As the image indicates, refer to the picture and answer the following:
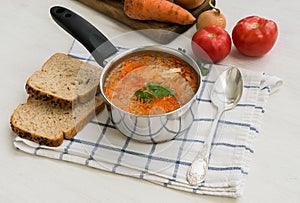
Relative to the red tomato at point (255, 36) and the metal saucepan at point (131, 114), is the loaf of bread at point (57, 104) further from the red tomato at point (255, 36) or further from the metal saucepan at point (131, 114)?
the red tomato at point (255, 36)

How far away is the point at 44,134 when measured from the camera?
1.52 meters

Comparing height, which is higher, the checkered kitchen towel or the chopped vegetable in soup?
the chopped vegetable in soup

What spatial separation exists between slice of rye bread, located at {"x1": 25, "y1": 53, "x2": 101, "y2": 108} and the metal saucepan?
79 mm

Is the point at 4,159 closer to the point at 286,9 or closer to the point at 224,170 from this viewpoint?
the point at 224,170

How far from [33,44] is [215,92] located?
0.72 m

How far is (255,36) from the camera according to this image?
5.73ft

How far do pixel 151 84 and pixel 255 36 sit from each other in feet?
1.49

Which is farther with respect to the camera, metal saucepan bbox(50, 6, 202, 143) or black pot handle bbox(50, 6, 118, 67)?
black pot handle bbox(50, 6, 118, 67)

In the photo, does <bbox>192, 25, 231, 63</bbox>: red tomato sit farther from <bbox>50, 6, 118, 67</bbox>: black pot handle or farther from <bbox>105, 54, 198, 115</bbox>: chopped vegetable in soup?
<bbox>50, 6, 118, 67</bbox>: black pot handle

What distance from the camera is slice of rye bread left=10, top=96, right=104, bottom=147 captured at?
1.52 m

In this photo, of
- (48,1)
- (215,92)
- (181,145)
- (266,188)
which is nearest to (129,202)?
(181,145)

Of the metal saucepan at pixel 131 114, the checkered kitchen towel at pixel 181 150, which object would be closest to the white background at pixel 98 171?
the checkered kitchen towel at pixel 181 150

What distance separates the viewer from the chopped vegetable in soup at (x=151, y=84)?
1.46 meters

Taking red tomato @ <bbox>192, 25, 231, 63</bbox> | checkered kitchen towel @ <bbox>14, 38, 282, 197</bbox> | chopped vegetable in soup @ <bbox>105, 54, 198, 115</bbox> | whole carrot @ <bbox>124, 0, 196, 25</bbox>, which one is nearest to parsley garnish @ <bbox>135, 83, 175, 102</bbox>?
chopped vegetable in soup @ <bbox>105, 54, 198, 115</bbox>
